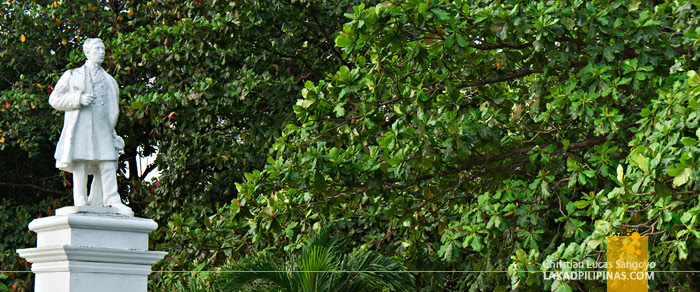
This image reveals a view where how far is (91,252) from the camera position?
18.7 feet

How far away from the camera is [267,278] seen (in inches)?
309

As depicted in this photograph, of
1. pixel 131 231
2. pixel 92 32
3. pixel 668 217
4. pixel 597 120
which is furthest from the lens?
pixel 92 32

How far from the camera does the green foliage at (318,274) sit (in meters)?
7.65

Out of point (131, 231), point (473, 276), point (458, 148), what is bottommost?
point (473, 276)

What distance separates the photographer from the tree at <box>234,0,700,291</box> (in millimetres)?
5934

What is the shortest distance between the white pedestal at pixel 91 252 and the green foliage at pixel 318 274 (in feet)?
6.18

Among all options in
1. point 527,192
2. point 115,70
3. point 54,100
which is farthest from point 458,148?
point 115,70

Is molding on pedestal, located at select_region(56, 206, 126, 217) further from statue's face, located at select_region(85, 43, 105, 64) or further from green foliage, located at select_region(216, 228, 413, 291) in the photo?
green foliage, located at select_region(216, 228, 413, 291)

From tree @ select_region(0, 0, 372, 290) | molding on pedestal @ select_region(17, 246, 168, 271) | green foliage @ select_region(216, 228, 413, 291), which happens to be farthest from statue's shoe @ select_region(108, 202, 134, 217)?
tree @ select_region(0, 0, 372, 290)

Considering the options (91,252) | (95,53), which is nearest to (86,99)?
(95,53)

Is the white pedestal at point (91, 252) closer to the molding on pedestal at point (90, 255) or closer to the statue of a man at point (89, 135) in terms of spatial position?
the molding on pedestal at point (90, 255)

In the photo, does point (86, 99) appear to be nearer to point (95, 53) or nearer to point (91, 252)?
point (95, 53)

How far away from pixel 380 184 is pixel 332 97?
81 cm

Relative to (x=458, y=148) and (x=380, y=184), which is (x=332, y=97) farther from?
(x=458, y=148)
